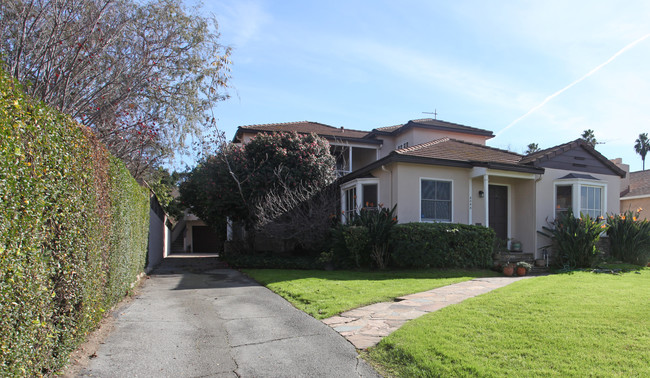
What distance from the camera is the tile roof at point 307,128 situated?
2120 cm

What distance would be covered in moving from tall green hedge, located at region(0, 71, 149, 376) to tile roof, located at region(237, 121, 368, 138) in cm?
1530

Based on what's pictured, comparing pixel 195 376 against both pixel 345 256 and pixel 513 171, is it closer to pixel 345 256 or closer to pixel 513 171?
pixel 345 256

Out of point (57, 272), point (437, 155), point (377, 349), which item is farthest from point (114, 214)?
point (437, 155)

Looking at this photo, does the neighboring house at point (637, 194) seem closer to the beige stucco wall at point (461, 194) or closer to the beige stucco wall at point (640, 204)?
the beige stucco wall at point (640, 204)

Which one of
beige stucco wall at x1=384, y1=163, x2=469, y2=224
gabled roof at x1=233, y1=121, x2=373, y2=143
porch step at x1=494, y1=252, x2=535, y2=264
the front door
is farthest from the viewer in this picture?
gabled roof at x1=233, y1=121, x2=373, y2=143

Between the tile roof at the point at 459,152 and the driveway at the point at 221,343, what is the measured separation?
8070 millimetres

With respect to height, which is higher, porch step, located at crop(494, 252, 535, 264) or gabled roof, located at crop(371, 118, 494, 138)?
gabled roof, located at crop(371, 118, 494, 138)

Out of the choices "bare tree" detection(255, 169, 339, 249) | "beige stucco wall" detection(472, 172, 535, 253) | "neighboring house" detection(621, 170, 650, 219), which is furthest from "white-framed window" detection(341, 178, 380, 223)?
"neighboring house" detection(621, 170, 650, 219)

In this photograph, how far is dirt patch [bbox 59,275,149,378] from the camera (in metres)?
4.42

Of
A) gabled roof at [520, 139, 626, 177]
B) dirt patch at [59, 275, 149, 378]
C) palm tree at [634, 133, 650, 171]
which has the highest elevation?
palm tree at [634, 133, 650, 171]

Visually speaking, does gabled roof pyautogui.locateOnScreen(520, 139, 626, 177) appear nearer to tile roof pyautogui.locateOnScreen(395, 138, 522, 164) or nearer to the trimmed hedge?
tile roof pyautogui.locateOnScreen(395, 138, 522, 164)

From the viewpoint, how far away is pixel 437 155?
14531mm

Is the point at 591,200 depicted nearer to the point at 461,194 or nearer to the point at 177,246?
the point at 461,194

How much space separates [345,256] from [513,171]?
21.7ft
